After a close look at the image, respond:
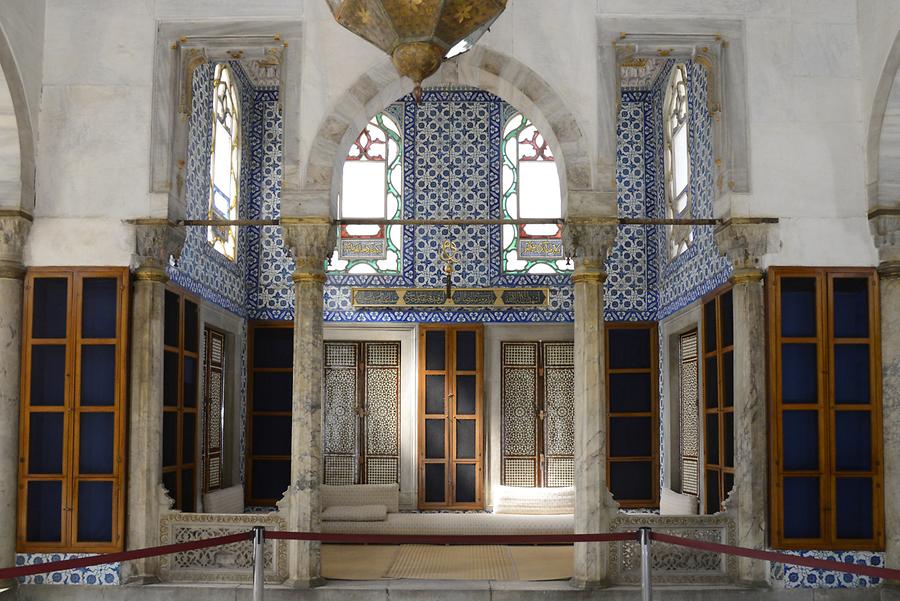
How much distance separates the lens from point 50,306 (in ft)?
26.4

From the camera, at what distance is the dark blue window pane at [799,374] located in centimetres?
789

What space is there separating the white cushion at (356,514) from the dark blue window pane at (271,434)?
4.30 feet

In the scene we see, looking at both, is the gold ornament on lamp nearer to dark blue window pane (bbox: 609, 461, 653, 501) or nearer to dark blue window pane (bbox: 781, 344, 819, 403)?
dark blue window pane (bbox: 781, 344, 819, 403)

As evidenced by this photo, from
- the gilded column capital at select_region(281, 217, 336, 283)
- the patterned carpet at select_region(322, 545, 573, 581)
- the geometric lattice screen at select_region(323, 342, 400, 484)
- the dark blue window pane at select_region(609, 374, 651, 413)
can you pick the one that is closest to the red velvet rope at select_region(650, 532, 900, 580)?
the patterned carpet at select_region(322, 545, 573, 581)

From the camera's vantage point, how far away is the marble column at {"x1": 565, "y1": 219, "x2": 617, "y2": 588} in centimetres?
785

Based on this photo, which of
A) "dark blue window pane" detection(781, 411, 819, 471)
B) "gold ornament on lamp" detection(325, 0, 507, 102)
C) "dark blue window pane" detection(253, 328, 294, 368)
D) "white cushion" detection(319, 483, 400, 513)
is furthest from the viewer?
"dark blue window pane" detection(253, 328, 294, 368)

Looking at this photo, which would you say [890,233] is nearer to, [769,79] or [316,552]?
[769,79]

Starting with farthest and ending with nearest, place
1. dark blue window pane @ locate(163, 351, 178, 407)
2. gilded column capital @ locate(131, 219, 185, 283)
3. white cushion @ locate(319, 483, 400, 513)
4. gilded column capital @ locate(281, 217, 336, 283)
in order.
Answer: white cushion @ locate(319, 483, 400, 513) < dark blue window pane @ locate(163, 351, 178, 407) < gilded column capital @ locate(281, 217, 336, 283) < gilded column capital @ locate(131, 219, 185, 283)

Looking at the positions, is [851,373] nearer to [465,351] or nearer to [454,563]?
[454,563]

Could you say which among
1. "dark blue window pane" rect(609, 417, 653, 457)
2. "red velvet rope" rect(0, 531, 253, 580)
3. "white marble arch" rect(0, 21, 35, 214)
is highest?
"white marble arch" rect(0, 21, 35, 214)

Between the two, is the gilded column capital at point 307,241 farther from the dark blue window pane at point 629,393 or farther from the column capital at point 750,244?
the dark blue window pane at point 629,393

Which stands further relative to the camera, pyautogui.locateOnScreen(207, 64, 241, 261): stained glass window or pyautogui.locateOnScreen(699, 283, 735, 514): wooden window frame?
pyautogui.locateOnScreen(207, 64, 241, 261): stained glass window

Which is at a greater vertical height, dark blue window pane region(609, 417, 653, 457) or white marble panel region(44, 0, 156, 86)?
white marble panel region(44, 0, 156, 86)

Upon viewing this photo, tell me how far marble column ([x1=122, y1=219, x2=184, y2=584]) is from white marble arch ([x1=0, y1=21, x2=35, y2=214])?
2.96 ft
